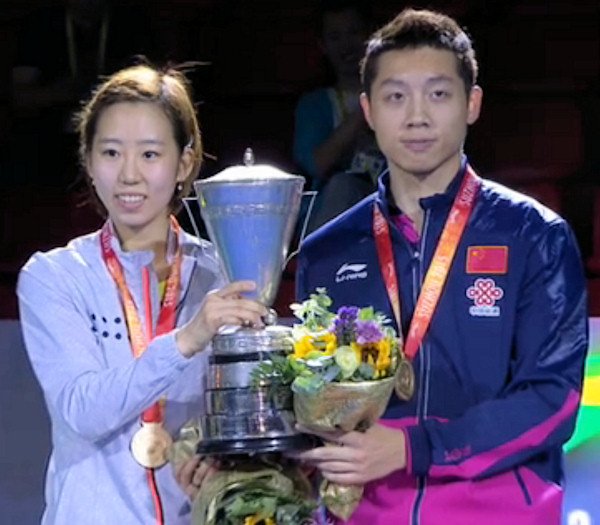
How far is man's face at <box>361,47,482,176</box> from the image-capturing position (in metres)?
2.33

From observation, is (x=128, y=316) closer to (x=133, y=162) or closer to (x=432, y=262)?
(x=133, y=162)

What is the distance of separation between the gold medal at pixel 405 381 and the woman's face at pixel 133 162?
494 millimetres

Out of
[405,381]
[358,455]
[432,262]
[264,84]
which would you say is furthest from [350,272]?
[264,84]

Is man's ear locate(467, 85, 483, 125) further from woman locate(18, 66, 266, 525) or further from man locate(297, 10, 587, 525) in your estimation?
woman locate(18, 66, 266, 525)

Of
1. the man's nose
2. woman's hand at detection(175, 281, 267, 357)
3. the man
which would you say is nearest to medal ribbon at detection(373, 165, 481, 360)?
the man

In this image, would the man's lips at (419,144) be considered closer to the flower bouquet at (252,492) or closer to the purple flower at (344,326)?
the purple flower at (344,326)

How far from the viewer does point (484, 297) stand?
2.28 meters

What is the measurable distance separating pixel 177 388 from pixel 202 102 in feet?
7.01

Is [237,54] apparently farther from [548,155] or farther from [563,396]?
[563,396]

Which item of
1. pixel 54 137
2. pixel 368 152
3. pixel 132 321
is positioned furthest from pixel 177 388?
pixel 54 137

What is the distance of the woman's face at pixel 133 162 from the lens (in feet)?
7.71

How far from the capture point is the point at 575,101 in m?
4.30

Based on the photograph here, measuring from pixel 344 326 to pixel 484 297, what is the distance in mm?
286

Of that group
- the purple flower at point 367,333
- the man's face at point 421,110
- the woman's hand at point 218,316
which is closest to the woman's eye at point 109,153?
the woman's hand at point 218,316
